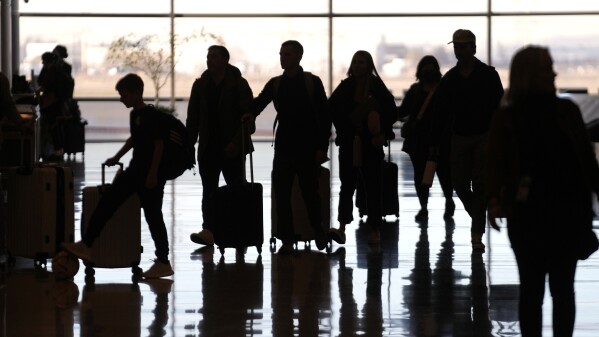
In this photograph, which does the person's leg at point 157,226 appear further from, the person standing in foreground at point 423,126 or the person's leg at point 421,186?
the person's leg at point 421,186

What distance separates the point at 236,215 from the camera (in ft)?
31.8

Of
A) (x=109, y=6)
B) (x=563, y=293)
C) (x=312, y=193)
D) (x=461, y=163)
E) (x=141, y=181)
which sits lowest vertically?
(x=563, y=293)

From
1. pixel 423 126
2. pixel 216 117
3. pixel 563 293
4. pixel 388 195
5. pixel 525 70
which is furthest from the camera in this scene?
pixel 388 195

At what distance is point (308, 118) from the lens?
956 centimetres

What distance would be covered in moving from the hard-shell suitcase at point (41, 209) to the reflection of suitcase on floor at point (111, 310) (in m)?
0.78

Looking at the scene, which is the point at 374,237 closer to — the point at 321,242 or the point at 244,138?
the point at 321,242

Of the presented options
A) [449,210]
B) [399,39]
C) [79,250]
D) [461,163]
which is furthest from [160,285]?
[399,39]

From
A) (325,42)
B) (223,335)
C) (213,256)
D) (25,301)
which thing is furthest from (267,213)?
(325,42)

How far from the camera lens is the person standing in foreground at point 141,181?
27.4 ft

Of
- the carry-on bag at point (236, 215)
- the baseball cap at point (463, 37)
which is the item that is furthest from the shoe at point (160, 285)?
the baseball cap at point (463, 37)

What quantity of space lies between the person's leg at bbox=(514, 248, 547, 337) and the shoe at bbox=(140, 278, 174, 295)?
2.99 metres

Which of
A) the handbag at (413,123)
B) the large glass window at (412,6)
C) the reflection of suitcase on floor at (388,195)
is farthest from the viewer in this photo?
the large glass window at (412,6)

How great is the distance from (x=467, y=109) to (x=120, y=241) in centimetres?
261

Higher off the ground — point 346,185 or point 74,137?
point 74,137
